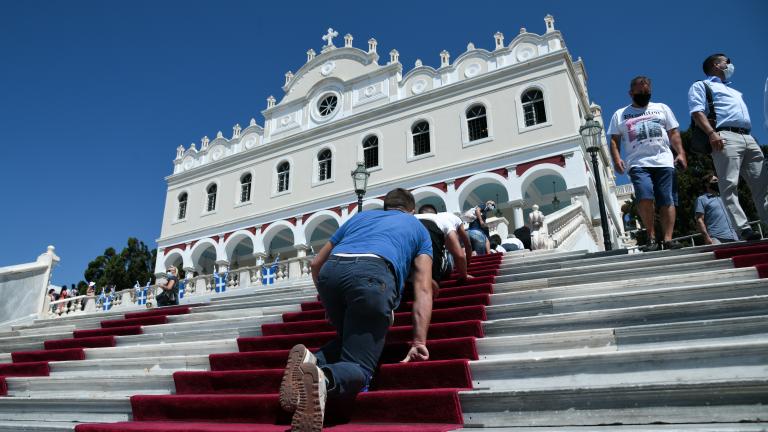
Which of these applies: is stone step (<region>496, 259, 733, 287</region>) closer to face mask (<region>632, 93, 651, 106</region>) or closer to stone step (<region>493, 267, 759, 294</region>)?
stone step (<region>493, 267, 759, 294</region>)

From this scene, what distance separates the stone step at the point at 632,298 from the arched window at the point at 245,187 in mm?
23691

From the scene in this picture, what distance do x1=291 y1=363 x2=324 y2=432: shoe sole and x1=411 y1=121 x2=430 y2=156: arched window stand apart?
1964cm

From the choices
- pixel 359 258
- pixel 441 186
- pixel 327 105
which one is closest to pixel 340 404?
pixel 359 258

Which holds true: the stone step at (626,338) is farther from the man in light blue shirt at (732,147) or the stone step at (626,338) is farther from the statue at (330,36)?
the statue at (330,36)

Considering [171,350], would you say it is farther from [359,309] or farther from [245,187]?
[245,187]

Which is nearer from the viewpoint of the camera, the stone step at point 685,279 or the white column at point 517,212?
the stone step at point 685,279

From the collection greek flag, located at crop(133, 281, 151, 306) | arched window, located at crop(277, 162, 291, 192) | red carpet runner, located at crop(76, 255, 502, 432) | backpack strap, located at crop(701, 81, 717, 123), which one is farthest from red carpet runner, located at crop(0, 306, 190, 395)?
arched window, located at crop(277, 162, 291, 192)

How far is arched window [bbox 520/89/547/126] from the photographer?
63.3ft

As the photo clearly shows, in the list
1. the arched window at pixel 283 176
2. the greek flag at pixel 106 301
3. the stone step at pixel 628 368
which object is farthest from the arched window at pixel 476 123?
the stone step at pixel 628 368

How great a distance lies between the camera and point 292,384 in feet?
7.61

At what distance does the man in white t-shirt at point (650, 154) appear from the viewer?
5.14 metres

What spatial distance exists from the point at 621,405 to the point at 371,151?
830 inches

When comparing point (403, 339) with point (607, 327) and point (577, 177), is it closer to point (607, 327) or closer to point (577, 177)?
point (607, 327)

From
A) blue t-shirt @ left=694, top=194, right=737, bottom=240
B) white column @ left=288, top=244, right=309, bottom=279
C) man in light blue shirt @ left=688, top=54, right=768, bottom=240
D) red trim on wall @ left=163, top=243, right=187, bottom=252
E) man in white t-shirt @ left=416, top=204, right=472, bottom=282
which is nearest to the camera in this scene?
man in white t-shirt @ left=416, top=204, right=472, bottom=282
